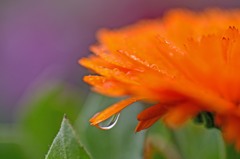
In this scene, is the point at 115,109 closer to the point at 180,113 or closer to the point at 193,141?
the point at 180,113

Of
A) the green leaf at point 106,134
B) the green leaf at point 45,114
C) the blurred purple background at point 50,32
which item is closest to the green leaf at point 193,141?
the green leaf at point 106,134

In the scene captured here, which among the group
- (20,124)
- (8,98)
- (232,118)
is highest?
(232,118)

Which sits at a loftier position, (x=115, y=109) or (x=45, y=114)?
(x=115, y=109)

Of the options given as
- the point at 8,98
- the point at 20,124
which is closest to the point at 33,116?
the point at 20,124

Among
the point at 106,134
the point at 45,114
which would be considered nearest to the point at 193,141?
the point at 106,134

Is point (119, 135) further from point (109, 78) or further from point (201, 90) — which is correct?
point (201, 90)

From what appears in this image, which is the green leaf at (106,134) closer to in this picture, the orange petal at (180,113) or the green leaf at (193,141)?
the green leaf at (193,141)
